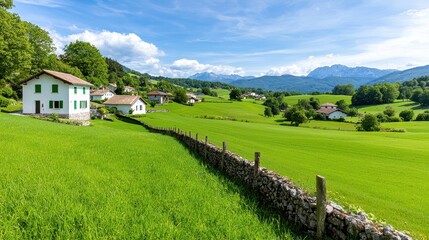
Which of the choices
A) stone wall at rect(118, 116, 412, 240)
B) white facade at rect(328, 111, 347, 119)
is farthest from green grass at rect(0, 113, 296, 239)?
white facade at rect(328, 111, 347, 119)

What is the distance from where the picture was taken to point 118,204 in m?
7.24

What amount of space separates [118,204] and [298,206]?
187 inches

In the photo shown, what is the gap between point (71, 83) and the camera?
43500 millimetres

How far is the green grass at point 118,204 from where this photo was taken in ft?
19.4

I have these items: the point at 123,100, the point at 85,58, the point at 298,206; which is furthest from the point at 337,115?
the point at 298,206

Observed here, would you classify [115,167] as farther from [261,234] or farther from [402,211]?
[402,211]

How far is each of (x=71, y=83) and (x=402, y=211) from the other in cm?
4434

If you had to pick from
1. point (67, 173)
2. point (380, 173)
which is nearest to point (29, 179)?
point (67, 173)

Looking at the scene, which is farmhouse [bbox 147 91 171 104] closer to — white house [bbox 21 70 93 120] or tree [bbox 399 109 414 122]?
white house [bbox 21 70 93 120]

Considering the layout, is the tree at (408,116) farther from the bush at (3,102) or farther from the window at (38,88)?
the bush at (3,102)

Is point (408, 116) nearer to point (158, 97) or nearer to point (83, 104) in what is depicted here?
point (158, 97)

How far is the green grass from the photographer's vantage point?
5906 mm

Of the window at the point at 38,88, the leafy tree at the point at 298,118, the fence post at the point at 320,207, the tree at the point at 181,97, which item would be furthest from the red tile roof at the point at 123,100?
the fence post at the point at 320,207

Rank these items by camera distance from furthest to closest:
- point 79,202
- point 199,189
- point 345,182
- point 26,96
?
point 26,96 → point 345,182 → point 199,189 → point 79,202
